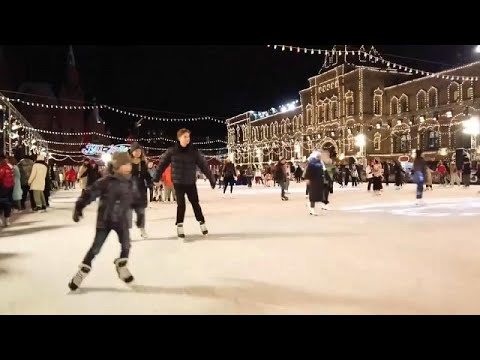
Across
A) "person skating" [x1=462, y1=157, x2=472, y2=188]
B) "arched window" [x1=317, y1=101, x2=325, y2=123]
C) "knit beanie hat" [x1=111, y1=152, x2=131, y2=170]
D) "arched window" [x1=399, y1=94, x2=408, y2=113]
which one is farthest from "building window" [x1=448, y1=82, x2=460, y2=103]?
"knit beanie hat" [x1=111, y1=152, x2=131, y2=170]

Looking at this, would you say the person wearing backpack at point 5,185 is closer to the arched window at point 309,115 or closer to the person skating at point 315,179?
the person skating at point 315,179

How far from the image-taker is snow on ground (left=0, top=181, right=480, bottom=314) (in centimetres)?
338

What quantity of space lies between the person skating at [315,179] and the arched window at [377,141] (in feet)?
116

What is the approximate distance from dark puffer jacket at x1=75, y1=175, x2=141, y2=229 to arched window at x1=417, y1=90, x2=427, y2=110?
39.3 metres

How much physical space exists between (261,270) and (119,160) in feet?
5.27

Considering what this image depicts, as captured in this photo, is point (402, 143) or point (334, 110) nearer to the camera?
point (402, 143)

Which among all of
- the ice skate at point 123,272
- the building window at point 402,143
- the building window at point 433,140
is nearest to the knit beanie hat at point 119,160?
the ice skate at point 123,272

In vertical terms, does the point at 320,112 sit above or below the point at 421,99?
above

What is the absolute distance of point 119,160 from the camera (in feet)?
13.1

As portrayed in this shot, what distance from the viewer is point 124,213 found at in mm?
4051

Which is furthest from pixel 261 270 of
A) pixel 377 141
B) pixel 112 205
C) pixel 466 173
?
pixel 377 141

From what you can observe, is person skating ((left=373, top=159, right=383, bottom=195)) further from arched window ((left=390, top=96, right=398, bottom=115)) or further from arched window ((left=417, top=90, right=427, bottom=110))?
arched window ((left=390, top=96, right=398, bottom=115))

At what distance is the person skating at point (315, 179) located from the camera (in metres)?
9.45

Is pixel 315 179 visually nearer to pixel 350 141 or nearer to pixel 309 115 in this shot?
pixel 350 141
